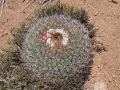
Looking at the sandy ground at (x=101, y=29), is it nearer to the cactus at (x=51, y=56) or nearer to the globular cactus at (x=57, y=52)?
the cactus at (x=51, y=56)

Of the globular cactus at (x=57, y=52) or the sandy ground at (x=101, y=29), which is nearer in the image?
the globular cactus at (x=57, y=52)

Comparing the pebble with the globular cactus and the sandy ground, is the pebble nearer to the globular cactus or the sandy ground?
the sandy ground

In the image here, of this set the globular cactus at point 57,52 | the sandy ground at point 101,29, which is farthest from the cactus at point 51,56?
the sandy ground at point 101,29

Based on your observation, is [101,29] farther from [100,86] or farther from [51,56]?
[51,56]

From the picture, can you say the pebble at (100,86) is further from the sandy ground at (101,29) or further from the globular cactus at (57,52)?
the globular cactus at (57,52)

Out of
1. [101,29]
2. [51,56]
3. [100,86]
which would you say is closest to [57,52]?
[51,56]

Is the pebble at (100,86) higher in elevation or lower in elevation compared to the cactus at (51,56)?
lower
